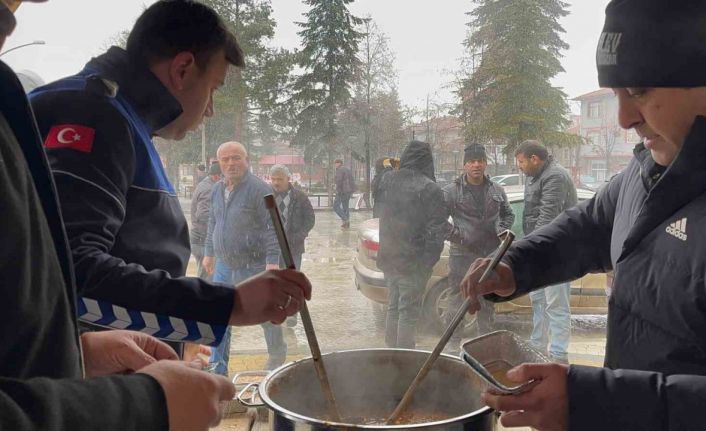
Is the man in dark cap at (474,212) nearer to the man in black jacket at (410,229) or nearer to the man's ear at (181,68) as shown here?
the man in black jacket at (410,229)

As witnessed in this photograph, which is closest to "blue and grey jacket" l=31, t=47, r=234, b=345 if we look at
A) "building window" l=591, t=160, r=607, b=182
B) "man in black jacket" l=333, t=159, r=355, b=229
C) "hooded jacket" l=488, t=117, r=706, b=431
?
"hooded jacket" l=488, t=117, r=706, b=431

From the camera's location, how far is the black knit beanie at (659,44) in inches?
45.2

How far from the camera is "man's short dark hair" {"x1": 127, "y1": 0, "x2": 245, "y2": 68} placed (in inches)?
59.3

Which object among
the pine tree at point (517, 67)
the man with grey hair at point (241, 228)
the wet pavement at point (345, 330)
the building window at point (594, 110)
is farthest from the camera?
the pine tree at point (517, 67)

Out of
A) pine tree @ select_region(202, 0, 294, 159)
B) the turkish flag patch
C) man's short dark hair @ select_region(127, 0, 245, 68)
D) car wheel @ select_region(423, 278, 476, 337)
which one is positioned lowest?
car wheel @ select_region(423, 278, 476, 337)

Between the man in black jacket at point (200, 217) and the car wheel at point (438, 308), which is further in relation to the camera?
the car wheel at point (438, 308)

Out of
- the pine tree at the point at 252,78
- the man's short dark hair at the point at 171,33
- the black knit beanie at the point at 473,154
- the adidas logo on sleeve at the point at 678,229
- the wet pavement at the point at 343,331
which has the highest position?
the pine tree at the point at 252,78

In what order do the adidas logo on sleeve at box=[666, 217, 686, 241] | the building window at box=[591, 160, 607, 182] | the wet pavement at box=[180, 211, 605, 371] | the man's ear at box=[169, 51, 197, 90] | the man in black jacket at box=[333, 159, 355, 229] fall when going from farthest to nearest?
the man in black jacket at box=[333, 159, 355, 229]
the building window at box=[591, 160, 607, 182]
the wet pavement at box=[180, 211, 605, 371]
the man's ear at box=[169, 51, 197, 90]
the adidas logo on sleeve at box=[666, 217, 686, 241]

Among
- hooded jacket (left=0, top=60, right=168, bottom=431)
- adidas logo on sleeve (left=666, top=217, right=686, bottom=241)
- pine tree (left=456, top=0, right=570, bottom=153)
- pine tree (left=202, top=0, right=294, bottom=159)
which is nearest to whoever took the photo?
hooded jacket (left=0, top=60, right=168, bottom=431)

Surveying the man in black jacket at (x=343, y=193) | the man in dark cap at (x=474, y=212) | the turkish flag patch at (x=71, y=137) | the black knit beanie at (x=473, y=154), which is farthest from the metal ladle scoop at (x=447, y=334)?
the man in black jacket at (x=343, y=193)

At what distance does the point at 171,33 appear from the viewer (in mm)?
1510

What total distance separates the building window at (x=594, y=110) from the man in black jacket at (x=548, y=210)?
17.0ft

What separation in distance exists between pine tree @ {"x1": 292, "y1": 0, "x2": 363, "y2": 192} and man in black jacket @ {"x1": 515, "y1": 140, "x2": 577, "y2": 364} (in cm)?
200

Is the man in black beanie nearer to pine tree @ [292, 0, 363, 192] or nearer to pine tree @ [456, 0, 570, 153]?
pine tree @ [292, 0, 363, 192]
